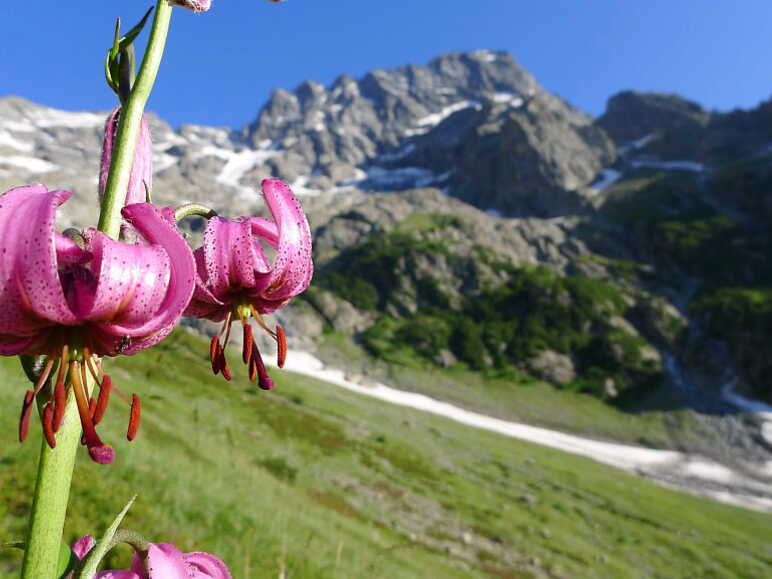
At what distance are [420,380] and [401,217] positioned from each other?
57.8m

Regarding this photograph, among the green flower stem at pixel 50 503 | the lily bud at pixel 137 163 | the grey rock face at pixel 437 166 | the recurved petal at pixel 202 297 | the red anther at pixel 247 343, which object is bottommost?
the green flower stem at pixel 50 503

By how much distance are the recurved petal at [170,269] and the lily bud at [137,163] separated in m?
0.15

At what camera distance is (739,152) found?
403 ft

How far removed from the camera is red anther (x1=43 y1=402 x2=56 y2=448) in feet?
2.83

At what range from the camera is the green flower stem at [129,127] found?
3.20 ft

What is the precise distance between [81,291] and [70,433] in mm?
272

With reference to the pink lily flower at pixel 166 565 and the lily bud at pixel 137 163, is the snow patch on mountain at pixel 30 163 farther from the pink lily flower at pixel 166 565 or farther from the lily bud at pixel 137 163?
the pink lily flower at pixel 166 565

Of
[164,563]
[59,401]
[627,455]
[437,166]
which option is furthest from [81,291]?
[437,166]

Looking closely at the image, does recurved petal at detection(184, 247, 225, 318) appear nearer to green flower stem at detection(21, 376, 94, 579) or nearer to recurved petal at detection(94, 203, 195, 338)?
recurved petal at detection(94, 203, 195, 338)

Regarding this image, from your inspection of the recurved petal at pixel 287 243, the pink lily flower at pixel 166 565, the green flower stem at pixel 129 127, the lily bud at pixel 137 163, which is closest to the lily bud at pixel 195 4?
the green flower stem at pixel 129 127

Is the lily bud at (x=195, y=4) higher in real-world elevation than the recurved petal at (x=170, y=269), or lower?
higher

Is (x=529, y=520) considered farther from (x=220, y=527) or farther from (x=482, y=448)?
(x=220, y=527)

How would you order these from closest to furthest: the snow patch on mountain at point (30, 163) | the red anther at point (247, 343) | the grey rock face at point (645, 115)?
1. the red anther at point (247, 343)
2. the grey rock face at point (645, 115)
3. the snow patch on mountain at point (30, 163)

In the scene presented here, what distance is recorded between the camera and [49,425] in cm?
86
